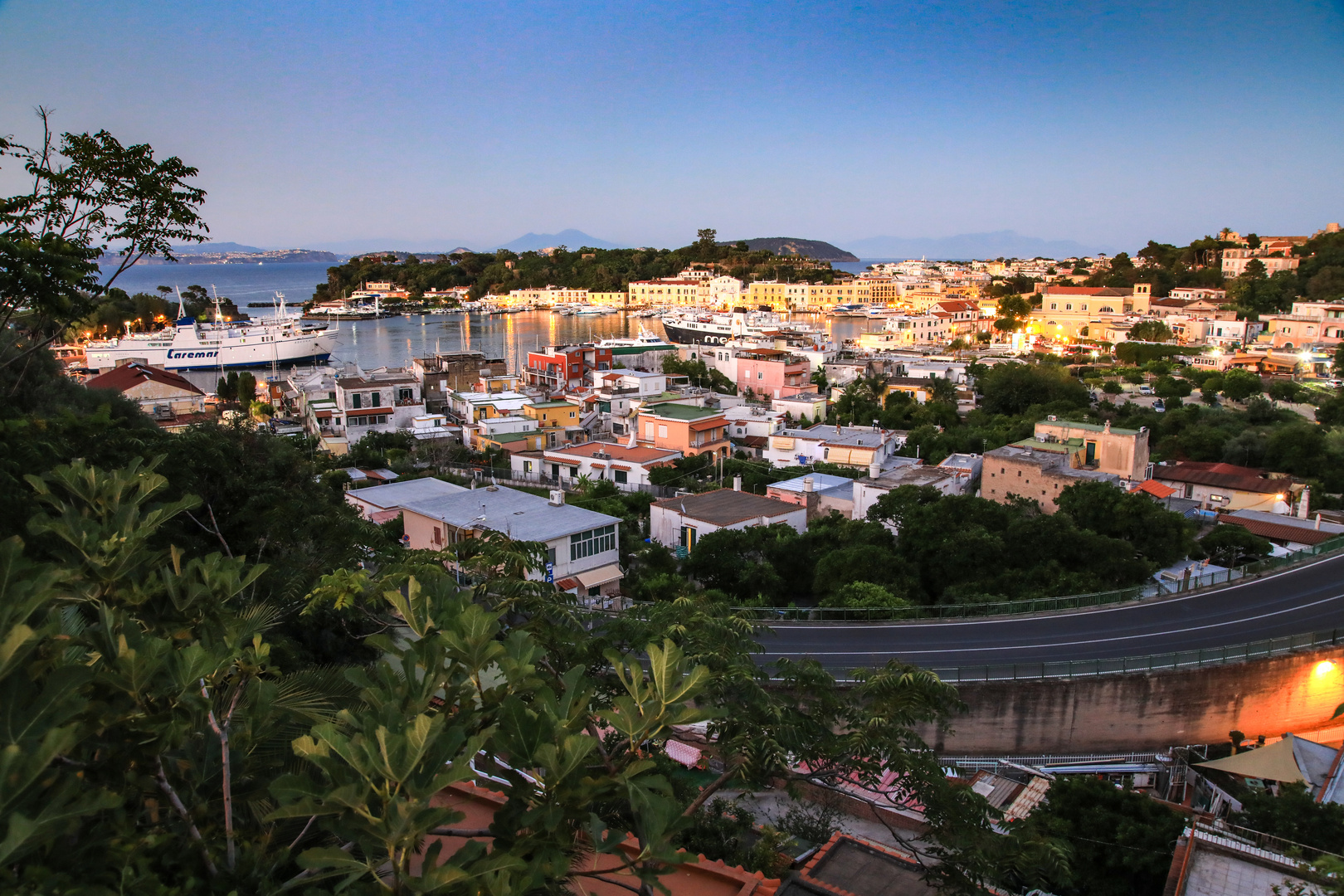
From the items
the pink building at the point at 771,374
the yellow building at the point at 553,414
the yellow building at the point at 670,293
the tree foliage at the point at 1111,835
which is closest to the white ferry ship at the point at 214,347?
the pink building at the point at 771,374

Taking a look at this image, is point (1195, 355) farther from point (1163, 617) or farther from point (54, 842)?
point (54, 842)

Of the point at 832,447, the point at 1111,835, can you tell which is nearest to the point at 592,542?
the point at 1111,835

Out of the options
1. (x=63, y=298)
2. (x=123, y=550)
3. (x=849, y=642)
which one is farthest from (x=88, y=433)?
(x=849, y=642)

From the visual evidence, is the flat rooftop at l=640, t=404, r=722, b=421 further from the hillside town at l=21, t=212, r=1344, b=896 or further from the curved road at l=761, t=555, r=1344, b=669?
the curved road at l=761, t=555, r=1344, b=669

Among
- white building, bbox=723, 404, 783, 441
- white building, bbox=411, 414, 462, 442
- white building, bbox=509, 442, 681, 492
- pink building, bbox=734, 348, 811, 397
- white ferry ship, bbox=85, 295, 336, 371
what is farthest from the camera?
white ferry ship, bbox=85, 295, 336, 371

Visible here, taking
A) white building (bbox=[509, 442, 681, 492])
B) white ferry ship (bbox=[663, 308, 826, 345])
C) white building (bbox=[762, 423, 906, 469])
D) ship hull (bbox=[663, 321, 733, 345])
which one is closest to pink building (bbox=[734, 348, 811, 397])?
white building (bbox=[762, 423, 906, 469])

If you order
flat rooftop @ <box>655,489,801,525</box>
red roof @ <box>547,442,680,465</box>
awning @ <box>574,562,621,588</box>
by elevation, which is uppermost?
red roof @ <box>547,442,680,465</box>
